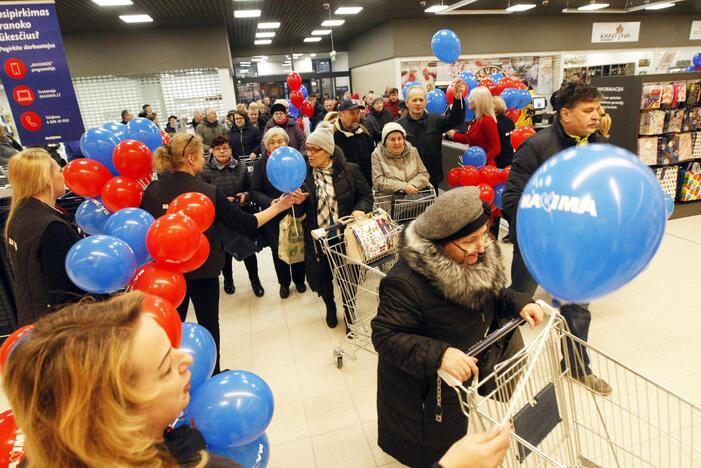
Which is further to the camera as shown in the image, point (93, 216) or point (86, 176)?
point (93, 216)

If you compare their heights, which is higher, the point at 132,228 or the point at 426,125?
the point at 426,125

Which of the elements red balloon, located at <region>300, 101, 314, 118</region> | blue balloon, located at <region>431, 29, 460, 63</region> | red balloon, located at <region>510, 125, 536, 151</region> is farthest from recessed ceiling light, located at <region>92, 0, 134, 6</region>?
red balloon, located at <region>510, 125, 536, 151</region>

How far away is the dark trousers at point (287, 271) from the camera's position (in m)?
4.26

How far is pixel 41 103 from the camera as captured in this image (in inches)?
148

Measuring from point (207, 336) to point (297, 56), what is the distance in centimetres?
1950

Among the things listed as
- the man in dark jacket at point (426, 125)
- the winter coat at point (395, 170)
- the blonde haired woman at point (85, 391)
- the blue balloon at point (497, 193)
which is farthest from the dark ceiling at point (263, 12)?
the blonde haired woman at point (85, 391)

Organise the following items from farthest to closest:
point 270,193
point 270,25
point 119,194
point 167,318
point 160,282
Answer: point 270,25
point 270,193
point 119,194
point 160,282
point 167,318

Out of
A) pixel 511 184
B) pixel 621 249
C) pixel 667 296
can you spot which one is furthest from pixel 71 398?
pixel 667 296

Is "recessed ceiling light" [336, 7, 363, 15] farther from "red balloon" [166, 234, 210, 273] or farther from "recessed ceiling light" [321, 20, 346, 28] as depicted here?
"red balloon" [166, 234, 210, 273]

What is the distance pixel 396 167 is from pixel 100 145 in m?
2.37

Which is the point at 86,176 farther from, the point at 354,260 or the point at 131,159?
the point at 354,260

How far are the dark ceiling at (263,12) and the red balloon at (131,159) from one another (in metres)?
7.50

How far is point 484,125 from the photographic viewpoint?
4.55 m

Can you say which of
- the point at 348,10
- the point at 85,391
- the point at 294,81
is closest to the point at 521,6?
the point at 348,10
